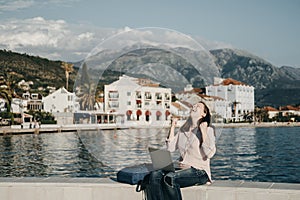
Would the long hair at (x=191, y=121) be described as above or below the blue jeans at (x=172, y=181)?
above

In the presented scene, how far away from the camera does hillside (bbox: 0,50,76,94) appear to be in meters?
84.7

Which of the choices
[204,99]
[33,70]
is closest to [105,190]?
[204,99]

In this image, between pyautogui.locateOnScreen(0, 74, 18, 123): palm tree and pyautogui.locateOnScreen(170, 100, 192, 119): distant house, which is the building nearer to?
pyautogui.locateOnScreen(0, 74, 18, 123): palm tree

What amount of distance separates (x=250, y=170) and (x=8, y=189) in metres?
15.8

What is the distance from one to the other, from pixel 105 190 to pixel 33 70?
8972cm

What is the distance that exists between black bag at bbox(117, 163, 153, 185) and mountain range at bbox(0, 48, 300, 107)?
34.2 inches

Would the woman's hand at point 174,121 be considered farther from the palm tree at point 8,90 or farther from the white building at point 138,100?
the palm tree at point 8,90

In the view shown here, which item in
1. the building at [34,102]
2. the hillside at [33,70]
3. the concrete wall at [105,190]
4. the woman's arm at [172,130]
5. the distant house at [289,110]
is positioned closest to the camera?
the concrete wall at [105,190]

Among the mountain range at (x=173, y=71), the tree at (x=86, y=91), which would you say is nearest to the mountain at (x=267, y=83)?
the mountain range at (x=173, y=71)

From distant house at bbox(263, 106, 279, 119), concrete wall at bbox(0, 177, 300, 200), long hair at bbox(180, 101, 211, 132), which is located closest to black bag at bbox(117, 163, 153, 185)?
concrete wall at bbox(0, 177, 300, 200)

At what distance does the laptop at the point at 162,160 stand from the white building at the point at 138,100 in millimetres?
650

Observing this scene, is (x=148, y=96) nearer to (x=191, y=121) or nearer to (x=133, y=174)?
(x=191, y=121)

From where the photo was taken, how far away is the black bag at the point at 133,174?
4.13 meters

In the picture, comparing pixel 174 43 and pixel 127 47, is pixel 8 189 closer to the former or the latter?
pixel 127 47
